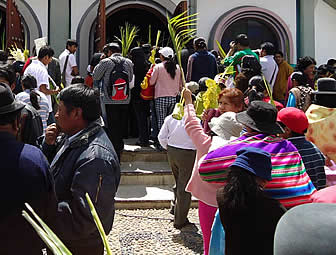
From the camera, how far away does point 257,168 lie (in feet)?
6.93

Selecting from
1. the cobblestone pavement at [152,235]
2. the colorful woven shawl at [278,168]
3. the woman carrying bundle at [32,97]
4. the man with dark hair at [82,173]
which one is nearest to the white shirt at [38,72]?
the woman carrying bundle at [32,97]

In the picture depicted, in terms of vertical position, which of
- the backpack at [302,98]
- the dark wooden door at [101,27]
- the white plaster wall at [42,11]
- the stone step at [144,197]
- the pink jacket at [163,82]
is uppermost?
the white plaster wall at [42,11]

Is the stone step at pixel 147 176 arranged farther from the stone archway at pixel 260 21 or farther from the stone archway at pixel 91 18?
the stone archway at pixel 260 21

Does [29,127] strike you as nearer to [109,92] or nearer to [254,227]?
[109,92]

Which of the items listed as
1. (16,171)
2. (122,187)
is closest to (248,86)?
(122,187)

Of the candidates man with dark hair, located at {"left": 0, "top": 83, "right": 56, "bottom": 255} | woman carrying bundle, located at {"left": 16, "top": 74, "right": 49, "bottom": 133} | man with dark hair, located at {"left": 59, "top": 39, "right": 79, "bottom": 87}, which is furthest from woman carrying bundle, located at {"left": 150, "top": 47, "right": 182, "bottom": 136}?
man with dark hair, located at {"left": 0, "top": 83, "right": 56, "bottom": 255}

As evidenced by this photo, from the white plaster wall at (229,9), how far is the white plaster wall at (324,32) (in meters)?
0.78

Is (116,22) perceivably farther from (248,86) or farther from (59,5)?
(248,86)

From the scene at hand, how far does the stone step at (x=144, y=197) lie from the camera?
5945mm

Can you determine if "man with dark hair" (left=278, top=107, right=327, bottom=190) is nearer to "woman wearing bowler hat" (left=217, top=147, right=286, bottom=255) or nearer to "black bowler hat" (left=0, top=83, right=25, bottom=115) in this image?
"woman wearing bowler hat" (left=217, top=147, right=286, bottom=255)

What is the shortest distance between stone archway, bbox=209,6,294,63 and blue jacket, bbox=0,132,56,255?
29.7 feet

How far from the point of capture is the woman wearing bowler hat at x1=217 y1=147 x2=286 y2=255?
1964mm

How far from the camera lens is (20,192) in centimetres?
207

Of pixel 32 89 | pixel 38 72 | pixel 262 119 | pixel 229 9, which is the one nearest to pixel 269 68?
pixel 38 72
